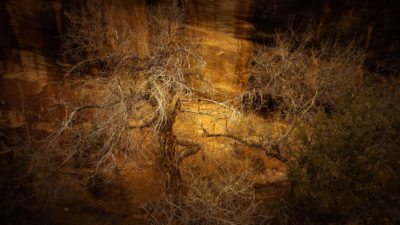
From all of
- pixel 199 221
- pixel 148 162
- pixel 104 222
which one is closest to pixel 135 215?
pixel 104 222

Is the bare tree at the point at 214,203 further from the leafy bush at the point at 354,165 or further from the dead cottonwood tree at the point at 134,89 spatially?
the leafy bush at the point at 354,165

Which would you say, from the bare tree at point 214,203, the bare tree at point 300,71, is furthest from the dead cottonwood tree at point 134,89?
the bare tree at point 300,71

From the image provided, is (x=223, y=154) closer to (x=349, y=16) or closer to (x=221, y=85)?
(x=221, y=85)

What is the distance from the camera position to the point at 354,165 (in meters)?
6.11

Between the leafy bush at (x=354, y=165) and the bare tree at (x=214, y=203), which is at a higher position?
the leafy bush at (x=354, y=165)

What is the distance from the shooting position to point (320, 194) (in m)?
6.37

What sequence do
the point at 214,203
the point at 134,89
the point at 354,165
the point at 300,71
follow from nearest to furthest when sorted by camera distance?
the point at 354,165 → the point at 214,203 → the point at 134,89 → the point at 300,71

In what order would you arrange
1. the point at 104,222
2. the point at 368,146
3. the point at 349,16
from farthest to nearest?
1. the point at 349,16
2. the point at 104,222
3. the point at 368,146

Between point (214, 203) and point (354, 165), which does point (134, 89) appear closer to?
point (214, 203)

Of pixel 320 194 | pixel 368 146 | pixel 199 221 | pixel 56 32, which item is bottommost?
pixel 199 221

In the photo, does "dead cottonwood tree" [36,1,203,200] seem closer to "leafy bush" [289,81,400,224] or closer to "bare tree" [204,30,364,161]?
"bare tree" [204,30,364,161]

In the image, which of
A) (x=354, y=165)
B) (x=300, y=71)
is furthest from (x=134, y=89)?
(x=300, y=71)

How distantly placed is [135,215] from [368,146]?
21.4ft

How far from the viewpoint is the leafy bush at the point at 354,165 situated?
5910mm
